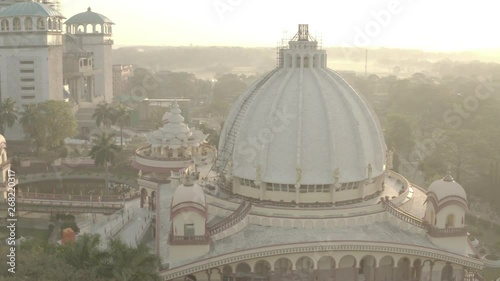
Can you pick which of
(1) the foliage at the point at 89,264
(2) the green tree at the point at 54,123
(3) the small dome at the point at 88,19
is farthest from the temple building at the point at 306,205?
(3) the small dome at the point at 88,19

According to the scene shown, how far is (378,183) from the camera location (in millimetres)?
36781

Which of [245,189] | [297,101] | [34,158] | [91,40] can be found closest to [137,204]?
[245,189]

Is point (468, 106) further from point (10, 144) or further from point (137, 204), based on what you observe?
point (10, 144)

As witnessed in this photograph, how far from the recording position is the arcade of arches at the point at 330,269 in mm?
31203

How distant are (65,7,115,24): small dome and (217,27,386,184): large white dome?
257ft

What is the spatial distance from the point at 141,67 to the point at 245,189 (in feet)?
423

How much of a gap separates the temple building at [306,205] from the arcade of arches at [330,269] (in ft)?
0.21

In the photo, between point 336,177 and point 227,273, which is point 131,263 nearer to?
point 227,273

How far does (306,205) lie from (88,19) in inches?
3423

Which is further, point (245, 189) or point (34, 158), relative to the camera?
point (34, 158)

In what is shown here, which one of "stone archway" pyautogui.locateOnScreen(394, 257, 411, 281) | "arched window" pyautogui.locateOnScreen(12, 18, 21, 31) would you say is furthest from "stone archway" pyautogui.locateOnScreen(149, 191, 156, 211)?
"arched window" pyautogui.locateOnScreen(12, 18, 21, 31)

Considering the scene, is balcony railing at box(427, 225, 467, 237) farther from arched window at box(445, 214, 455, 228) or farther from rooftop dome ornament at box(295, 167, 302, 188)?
rooftop dome ornament at box(295, 167, 302, 188)

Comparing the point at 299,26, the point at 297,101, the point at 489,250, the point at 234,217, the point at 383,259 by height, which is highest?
the point at 299,26

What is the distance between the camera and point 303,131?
112ft
